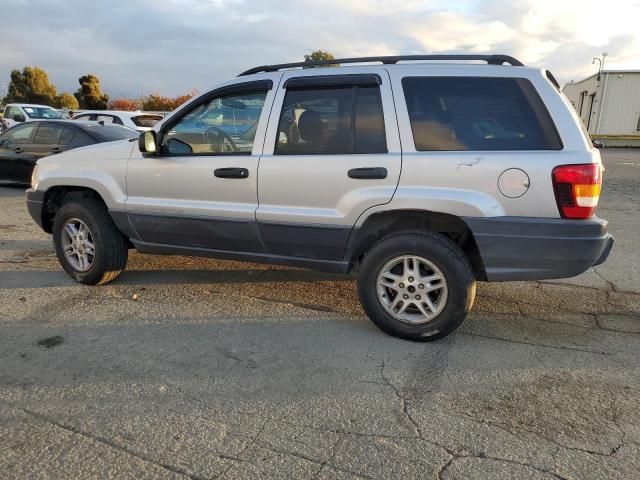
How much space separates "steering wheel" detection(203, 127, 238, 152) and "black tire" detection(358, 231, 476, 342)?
143 centimetres

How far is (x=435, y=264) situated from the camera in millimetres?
3428

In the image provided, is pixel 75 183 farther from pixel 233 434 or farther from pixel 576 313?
pixel 576 313

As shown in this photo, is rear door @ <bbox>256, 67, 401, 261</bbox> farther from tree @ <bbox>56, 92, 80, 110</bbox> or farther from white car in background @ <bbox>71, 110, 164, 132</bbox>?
tree @ <bbox>56, 92, 80, 110</bbox>

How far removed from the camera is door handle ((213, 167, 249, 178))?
3844mm

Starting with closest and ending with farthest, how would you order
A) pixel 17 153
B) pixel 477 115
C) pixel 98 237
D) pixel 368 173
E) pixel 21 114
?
1. pixel 477 115
2. pixel 368 173
3. pixel 98 237
4. pixel 17 153
5. pixel 21 114

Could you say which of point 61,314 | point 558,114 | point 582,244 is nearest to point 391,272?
point 582,244

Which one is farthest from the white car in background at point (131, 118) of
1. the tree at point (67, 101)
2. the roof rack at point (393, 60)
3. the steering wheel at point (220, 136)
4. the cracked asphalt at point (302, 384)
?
the tree at point (67, 101)

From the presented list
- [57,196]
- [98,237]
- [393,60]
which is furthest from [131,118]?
[393,60]

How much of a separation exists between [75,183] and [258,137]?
76.6 inches

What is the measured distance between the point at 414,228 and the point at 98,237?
9.48 ft

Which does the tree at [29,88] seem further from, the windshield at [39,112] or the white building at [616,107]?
the white building at [616,107]

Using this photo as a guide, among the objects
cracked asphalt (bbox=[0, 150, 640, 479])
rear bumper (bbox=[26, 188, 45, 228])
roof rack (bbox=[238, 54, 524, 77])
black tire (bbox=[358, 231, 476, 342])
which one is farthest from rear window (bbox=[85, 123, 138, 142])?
black tire (bbox=[358, 231, 476, 342])

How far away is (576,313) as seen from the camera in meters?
4.15

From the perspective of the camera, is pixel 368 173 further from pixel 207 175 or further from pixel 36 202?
pixel 36 202
